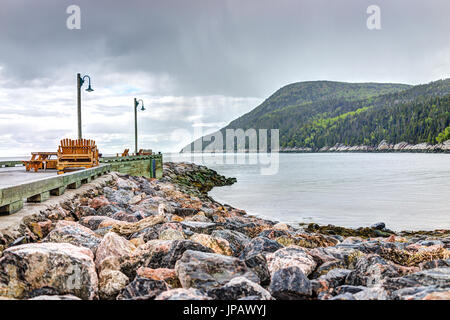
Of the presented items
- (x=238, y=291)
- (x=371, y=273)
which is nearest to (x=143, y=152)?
(x=371, y=273)

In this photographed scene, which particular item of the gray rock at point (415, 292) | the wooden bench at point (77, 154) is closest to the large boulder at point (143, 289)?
the gray rock at point (415, 292)

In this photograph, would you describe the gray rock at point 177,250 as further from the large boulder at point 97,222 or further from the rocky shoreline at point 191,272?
the large boulder at point 97,222

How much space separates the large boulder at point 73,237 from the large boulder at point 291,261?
7.39ft

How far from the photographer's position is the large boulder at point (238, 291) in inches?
130

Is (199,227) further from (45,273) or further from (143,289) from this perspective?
(45,273)

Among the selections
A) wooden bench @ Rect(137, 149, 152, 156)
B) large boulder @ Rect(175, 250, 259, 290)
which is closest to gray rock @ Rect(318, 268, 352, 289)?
large boulder @ Rect(175, 250, 259, 290)

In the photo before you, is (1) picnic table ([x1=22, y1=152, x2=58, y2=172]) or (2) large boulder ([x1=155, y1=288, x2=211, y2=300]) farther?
(1) picnic table ([x1=22, y1=152, x2=58, y2=172])

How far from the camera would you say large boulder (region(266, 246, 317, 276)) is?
4152 mm

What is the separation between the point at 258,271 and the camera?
13.1 feet

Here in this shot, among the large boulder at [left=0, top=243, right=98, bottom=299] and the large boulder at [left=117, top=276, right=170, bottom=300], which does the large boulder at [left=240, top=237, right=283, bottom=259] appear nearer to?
the large boulder at [left=117, top=276, right=170, bottom=300]

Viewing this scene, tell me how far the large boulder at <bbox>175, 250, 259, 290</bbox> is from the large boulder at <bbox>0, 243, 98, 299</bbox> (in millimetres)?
924
